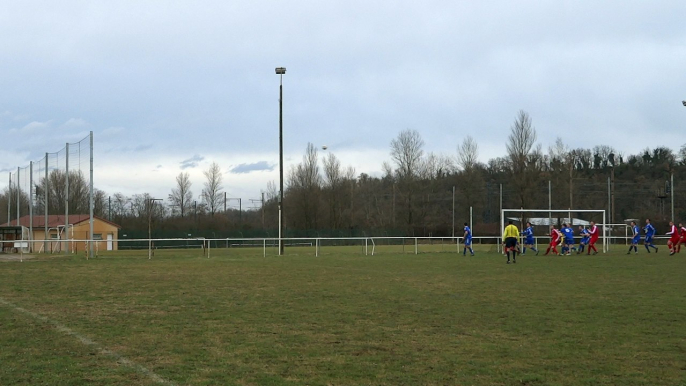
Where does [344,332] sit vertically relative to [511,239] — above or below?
below

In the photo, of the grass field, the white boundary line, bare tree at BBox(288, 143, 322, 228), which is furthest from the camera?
bare tree at BBox(288, 143, 322, 228)

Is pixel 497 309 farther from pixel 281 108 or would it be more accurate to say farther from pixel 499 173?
pixel 499 173

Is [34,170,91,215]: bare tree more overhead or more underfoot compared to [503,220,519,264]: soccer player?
more overhead

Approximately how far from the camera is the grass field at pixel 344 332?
743 centimetres

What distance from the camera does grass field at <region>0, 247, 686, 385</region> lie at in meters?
7.43

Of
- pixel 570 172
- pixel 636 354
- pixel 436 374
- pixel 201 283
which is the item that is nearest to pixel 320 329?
pixel 436 374

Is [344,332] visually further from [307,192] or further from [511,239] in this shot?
[307,192]

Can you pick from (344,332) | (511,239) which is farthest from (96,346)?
(511,239)

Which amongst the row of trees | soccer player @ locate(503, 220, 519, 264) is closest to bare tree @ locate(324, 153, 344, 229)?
the row of trees

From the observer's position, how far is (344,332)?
33.5ft

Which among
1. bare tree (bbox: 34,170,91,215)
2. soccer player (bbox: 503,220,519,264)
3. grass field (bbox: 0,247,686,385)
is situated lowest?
grass field (bbox: 0,247,686,385)

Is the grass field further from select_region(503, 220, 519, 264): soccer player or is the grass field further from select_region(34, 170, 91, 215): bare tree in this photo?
select_region(34, 170, 91, 215): bare tree

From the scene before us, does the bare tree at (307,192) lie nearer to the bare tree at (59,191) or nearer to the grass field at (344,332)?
the bare tree at (59,191)

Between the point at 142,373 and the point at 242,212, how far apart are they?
4154 inches
